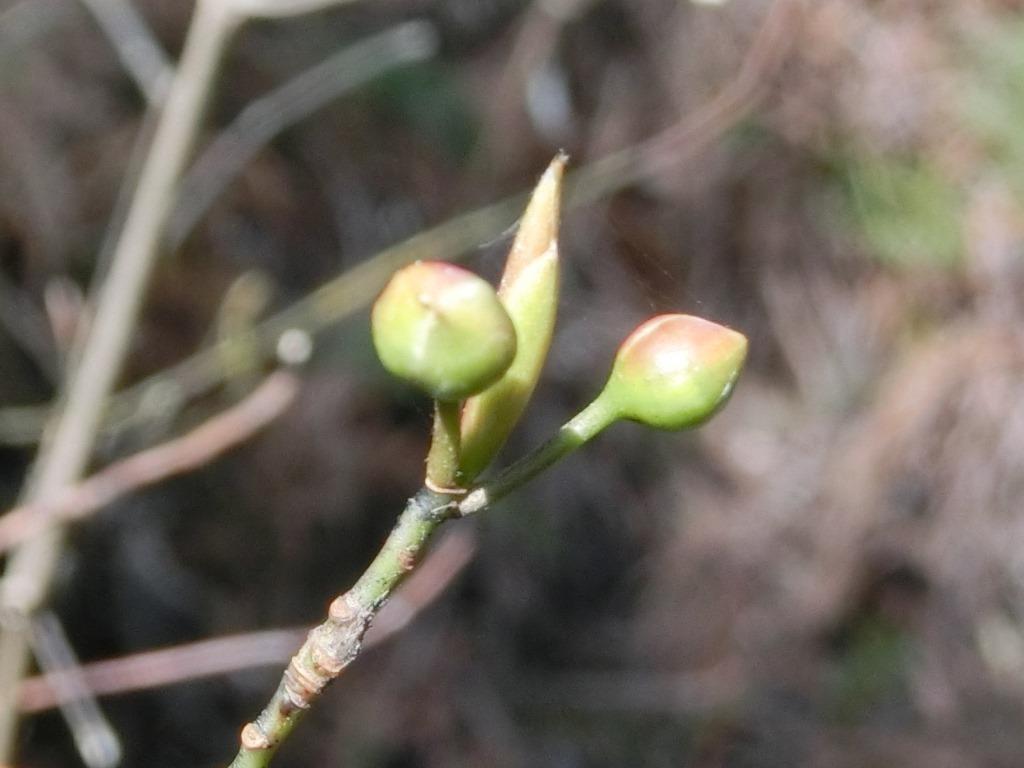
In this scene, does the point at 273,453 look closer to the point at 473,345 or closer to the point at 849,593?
the point at 849,593

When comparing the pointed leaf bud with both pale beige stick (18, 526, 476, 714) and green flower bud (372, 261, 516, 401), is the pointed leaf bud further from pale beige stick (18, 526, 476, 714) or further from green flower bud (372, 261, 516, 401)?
pale beige stick (18, 526, 476, 714)

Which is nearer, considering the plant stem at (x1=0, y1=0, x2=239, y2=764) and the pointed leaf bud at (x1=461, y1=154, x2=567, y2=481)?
the pointed leaf bud at (x1=461, y1=154, x2=567, y2=481)

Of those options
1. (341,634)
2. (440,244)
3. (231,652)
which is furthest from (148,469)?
(231,652)

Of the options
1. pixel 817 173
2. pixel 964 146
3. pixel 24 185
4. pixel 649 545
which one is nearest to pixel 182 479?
pixel 24 185

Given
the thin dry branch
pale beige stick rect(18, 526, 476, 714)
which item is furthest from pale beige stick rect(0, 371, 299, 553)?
the thin dry branch

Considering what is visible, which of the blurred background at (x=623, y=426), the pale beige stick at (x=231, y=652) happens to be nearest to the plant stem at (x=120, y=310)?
the pale beige stick at (x=231, y=652)

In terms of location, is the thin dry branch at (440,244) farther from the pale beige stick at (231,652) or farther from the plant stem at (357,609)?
the plant stem at (357,609)
